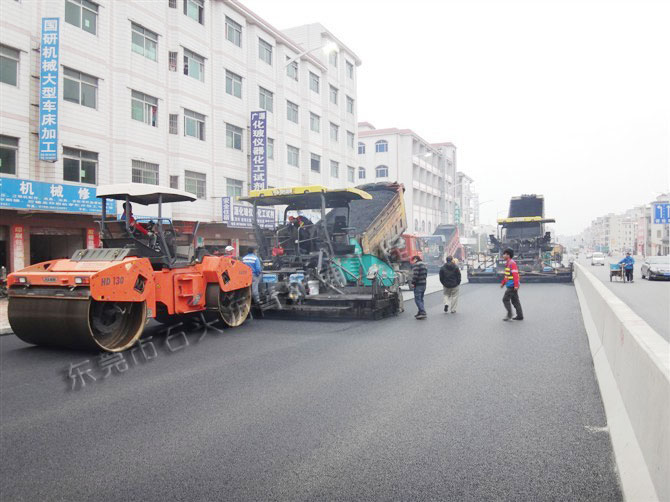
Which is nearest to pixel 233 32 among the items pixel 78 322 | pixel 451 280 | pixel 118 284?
pixel 451 280

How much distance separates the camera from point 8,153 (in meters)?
17.3

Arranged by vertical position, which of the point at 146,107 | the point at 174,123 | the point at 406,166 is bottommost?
the point at 174,123

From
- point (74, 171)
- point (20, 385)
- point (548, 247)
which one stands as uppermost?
point (74, 171)

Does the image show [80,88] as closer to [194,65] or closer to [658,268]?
[194,65]

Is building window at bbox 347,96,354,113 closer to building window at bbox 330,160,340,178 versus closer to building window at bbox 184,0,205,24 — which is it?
building window at bbox 330,160,340,178

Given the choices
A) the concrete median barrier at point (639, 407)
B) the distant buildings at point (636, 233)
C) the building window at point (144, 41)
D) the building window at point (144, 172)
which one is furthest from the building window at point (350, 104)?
the distant buildings at point (636, 233)

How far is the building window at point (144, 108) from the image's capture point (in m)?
22.2

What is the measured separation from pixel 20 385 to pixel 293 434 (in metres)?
3.78

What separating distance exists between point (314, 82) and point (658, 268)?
24.9m

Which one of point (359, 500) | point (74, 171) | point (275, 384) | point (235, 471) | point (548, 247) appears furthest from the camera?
point (548, 247)

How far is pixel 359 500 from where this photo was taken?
327 centimetres

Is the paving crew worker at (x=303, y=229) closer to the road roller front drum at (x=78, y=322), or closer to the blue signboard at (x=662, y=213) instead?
the road roller front drum at (x=78, y=322)

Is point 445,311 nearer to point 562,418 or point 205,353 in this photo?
point 205,353

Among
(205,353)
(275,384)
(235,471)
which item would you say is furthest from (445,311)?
(235,471)
